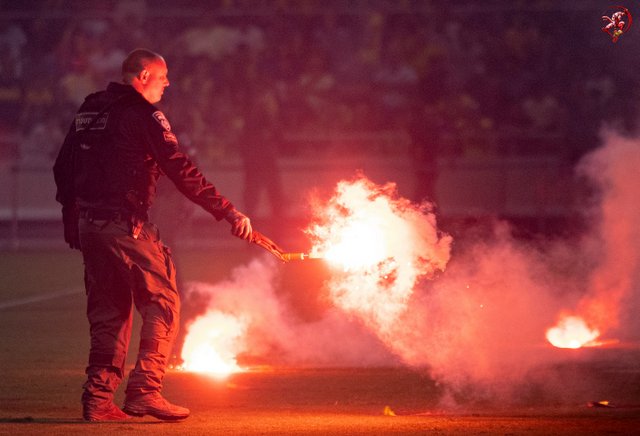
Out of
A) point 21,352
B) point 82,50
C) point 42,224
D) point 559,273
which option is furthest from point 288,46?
point 21,352

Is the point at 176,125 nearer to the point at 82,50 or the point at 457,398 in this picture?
the point at 457,398

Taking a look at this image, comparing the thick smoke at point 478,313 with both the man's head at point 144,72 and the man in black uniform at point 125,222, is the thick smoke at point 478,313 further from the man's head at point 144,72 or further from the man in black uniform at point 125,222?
the man's head at point 144,72

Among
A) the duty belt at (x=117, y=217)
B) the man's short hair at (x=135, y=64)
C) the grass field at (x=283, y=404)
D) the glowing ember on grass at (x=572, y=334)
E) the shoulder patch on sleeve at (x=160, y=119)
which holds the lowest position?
the grass field at (x=283, y=404)

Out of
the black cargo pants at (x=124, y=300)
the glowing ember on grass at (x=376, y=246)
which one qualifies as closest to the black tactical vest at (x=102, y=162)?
the black cargo pants at (x=124, y=300)

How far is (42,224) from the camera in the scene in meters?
24.4

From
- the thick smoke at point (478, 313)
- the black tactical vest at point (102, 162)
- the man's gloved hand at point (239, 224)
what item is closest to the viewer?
the black tactical vest at point (102, 162)

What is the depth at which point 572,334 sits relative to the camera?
1081cm

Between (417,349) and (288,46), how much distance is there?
16.5m

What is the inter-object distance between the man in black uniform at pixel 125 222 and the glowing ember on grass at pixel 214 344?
2354 mm

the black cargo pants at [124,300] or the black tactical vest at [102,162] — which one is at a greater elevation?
the black tactical vest at [102,162]

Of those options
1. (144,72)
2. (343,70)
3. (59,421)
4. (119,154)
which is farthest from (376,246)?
(343,70)

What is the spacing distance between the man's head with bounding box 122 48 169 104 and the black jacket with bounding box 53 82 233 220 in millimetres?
133

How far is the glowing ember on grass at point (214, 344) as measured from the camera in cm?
966

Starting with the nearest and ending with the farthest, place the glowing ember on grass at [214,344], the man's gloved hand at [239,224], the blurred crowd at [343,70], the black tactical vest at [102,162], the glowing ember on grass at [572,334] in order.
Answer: the black tactical vest at [102,162]
the man's gloved hand at [239,224]
the glowing ember on grass at [214,344]
the glowing ember on grass at [572,334]
the blurred crowd at [343,70]
